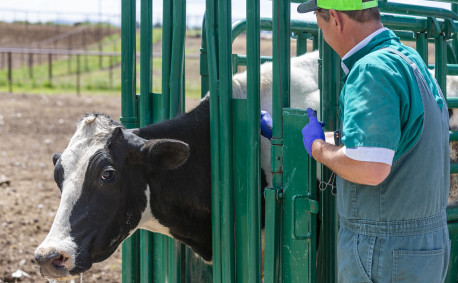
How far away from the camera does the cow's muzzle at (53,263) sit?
289 centimetres

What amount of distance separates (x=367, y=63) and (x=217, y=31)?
3.91 feet

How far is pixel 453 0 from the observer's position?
336 cm

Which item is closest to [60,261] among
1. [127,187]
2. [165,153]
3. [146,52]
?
[127,187]

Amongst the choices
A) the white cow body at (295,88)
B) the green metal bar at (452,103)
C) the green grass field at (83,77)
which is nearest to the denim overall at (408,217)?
the green metal bar at (452,103)

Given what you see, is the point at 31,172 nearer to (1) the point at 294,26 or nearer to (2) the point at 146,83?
(1) the point at 294,26

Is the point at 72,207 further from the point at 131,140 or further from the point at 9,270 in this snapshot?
the point at 9,270

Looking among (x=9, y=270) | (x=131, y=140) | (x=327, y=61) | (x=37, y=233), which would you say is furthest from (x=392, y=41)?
(x=37, y=233)

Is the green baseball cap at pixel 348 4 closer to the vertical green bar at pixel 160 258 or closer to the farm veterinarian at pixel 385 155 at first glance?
the farm veterinarian at pixel 385 155

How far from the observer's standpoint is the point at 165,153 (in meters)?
3.16

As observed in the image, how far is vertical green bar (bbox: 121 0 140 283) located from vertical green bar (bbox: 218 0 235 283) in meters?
0.88

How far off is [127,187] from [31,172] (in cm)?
633

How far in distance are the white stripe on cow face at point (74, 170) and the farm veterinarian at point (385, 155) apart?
119 centimetres

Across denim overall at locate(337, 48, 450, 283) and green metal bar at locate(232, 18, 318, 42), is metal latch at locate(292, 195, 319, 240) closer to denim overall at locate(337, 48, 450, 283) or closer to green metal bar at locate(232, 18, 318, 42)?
denim overall at locate(337, 48, 450, 283)

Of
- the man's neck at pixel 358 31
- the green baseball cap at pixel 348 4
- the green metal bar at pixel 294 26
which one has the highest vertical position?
the green metal bar at pixel 294 26
